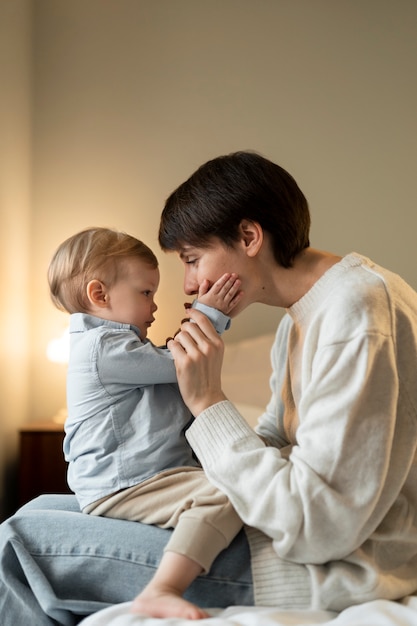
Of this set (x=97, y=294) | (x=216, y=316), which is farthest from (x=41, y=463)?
(x=216, y=316)

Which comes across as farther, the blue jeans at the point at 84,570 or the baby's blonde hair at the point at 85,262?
the baby's blonde hair at the point at 85,262

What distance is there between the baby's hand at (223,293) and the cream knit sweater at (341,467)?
260 millimetres

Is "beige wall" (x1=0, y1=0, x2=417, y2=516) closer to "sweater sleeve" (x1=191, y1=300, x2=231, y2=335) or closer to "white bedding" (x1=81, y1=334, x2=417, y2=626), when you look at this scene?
"sweater sleeve" (x1=191, y1=300, x2=231, y2=335)

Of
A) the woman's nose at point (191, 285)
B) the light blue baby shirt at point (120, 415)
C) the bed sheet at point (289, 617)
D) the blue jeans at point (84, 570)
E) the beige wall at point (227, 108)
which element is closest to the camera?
the bed sheet at point (289, 617)

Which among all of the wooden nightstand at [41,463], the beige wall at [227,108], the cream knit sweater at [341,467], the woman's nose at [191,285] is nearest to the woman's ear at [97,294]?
the woman's nose at [191,285]

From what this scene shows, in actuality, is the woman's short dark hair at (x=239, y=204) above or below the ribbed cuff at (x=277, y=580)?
above

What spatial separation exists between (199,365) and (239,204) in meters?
0.32

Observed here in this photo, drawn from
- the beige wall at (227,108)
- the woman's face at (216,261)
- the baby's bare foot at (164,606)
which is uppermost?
the beige wall at (227,108)

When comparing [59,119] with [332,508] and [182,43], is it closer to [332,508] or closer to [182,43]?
[182,43]

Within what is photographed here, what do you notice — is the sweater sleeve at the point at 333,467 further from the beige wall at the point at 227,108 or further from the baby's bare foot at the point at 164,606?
the beige wall at the point at 227,108

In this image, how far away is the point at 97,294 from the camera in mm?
1724

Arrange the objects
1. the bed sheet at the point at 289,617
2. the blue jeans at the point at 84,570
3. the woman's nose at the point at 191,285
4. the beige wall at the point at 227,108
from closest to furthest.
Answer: the bed sheet at the point at 289,617, the blue jeans at the point at 84,570, the woman's nose at the point at 191,285, the beige wall at the point at 227,108

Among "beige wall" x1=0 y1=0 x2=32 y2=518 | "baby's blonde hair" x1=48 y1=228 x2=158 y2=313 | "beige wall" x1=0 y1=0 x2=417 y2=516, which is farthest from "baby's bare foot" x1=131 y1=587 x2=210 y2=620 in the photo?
"beige wall" x1=0 y1=0 x2=417 y2=516

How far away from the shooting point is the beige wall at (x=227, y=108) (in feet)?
13.0
